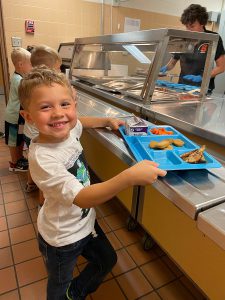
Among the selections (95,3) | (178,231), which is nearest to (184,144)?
(178,231)

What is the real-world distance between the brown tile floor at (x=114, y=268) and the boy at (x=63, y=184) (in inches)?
12.2

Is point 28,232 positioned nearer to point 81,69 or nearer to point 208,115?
point 208,115

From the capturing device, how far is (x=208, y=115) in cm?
102

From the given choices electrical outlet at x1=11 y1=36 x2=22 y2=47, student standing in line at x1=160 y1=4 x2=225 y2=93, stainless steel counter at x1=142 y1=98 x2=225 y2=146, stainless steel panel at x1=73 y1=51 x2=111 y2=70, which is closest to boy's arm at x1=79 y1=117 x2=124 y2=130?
stainless steel counter at x1=142 y1=98 x2=225 y2=146

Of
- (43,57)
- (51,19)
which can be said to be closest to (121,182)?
(43,57)

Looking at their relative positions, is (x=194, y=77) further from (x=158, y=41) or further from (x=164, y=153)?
(x=164, y=153)

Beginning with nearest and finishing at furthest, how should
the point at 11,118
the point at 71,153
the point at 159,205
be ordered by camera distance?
the point at 71,153 → the point at 159,205 → the point at 11,118

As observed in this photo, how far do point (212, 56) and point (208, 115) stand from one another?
486 mm

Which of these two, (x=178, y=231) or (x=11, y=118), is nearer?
(x=178, y=231)

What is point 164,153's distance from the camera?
0.65 meters

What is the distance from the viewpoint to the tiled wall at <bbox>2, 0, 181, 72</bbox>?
2.53 meters

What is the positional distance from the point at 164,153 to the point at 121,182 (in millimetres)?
168

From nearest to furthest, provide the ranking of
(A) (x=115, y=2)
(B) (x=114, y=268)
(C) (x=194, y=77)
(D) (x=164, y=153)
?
(D) (x=164, y=153) < (B) (x=114, y=268) < (C) (x=194, y=77) < (A) (x=115, y=2)

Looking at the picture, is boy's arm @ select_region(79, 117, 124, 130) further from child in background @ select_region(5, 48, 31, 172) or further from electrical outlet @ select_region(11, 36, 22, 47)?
electrical outlet @ select_region(11, 36, 22, 47)
